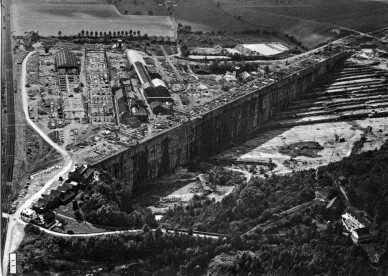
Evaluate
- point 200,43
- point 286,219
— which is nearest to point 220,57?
point 200,43

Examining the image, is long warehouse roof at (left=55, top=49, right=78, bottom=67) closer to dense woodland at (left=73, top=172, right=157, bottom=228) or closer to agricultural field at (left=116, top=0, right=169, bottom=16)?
agricultural field at (left=116, top=0, right=169, bottom=16)

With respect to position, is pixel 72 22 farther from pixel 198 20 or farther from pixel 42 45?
pixel 198 20

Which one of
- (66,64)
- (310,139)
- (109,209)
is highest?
(66,64)

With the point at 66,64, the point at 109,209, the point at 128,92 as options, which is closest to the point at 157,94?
the point at 128,92

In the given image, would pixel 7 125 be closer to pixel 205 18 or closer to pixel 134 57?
pixel 134 57

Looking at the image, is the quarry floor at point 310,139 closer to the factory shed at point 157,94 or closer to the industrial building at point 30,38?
the factory shed at point 157,94

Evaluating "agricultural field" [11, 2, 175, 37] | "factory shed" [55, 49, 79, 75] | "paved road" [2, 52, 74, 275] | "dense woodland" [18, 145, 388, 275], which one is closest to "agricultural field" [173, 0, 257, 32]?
"agricultural field" [11, 2, 175, 37]
